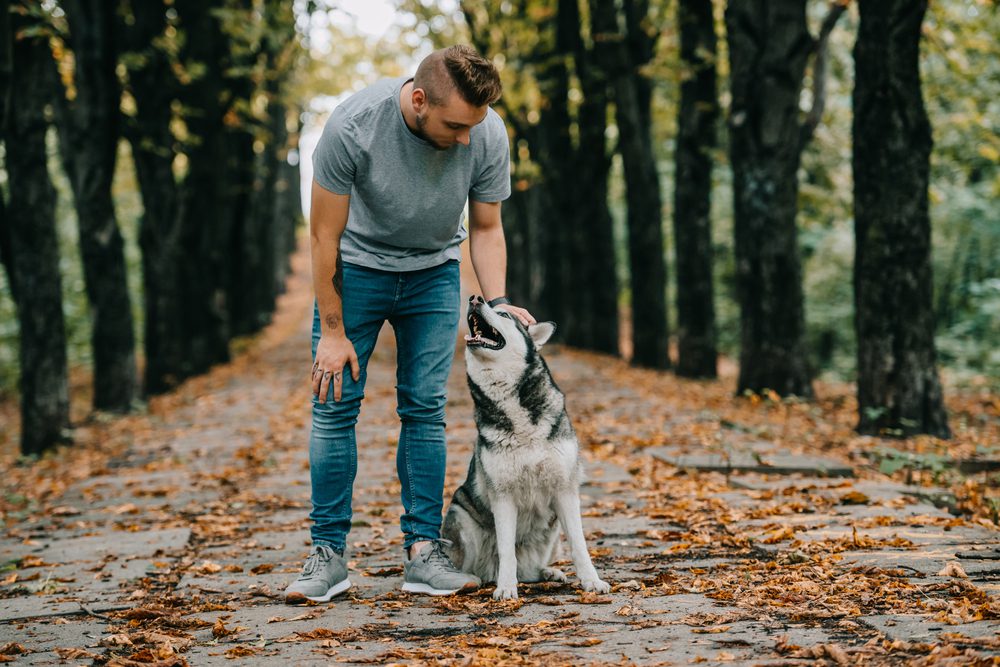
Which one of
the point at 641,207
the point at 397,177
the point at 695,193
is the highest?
the point at 695,193

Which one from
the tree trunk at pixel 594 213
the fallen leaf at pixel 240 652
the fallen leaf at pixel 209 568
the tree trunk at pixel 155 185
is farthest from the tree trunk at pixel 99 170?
the fallen leaf at pixel 240 652

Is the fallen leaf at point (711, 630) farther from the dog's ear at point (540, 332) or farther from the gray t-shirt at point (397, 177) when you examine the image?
the gray t-shirt at point (397, 177)

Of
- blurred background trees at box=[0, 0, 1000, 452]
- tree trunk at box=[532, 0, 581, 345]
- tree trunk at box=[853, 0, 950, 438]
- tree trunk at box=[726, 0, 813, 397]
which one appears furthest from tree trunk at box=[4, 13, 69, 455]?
tree trunk at box=[532, 0, 581, 345]

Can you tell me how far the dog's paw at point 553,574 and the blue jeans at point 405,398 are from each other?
57 cm

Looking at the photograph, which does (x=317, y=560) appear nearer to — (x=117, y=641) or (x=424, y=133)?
(x=117, y=641)

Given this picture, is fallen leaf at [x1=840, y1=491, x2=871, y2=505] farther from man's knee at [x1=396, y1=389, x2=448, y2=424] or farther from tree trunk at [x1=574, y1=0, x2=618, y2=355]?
tree trunk at [x1=574, y1=0, x2=618, y2=355]

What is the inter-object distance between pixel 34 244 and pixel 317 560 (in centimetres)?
812

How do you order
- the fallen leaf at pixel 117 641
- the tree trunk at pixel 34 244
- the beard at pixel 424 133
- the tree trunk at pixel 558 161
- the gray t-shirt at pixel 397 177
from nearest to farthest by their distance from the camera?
the fallen leaf at pixel 117 641, the beard at pixel 424 133, the gray t-shirt at pixel 397 177, the tree trunk at pixel 34 244, the tree trunk at pixel 558 161

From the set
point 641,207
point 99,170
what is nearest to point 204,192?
point 99,170

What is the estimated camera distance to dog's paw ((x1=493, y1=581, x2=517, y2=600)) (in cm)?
454

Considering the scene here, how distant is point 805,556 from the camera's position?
191 inches

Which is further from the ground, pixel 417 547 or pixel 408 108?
pixel 408 108

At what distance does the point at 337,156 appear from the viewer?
435cm

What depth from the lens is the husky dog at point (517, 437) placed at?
14.8 feet
